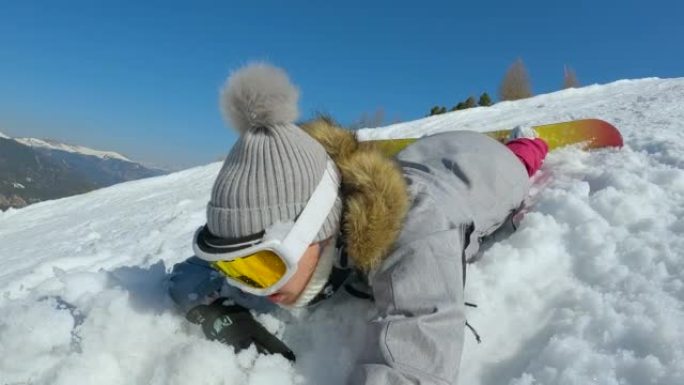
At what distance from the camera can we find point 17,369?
1632mm

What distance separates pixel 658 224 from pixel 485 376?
1053 millimetres

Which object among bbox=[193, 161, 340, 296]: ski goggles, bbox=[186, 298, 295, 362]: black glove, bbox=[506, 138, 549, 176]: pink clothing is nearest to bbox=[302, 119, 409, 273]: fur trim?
bbox=[193, 161, 340, 296]: ski goggles

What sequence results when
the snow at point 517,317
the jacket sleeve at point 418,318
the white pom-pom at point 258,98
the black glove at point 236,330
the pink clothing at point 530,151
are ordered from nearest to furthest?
the jacket sleeve at point 418,318 → the snow at point 517,317 → the white pom-pom at point 258,98 → the black glove at point 236,330 → the pink clothing at point 530,151

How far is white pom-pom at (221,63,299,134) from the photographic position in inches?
64.9

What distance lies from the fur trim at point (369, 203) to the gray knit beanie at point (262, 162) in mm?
80

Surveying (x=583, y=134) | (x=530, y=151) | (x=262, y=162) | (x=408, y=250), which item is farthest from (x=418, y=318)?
(x=583, y=134)

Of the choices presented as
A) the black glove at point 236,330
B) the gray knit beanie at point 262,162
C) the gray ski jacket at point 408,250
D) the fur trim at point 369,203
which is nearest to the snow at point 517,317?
the black glove at point 236,330

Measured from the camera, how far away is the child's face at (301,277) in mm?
1703

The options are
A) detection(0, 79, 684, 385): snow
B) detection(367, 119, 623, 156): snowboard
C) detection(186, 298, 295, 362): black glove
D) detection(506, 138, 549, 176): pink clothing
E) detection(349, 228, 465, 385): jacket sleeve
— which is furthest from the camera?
detection(367, 119, 623, 156): snowboard

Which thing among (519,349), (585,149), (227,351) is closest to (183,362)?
(227,351)

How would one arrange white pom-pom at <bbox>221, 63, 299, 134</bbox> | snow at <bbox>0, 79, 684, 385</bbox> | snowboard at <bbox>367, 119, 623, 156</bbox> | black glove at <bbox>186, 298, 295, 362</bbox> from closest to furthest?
snow at <bbox>0, 79, 684, 385</bbox>
white pom-pom at <bbox>221, 63, 299, 134</bbox>
black glove at <bbox>186, 298, 295, 362</bbox>
snowboard at <bbox>367, 119, 623, 156</bbox>

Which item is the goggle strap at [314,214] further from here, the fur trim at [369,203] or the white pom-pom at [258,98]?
the white pom-pom at [258,98]

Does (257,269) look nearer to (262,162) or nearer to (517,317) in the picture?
(262,162)

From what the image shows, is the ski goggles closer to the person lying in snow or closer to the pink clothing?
the person lying in snow
